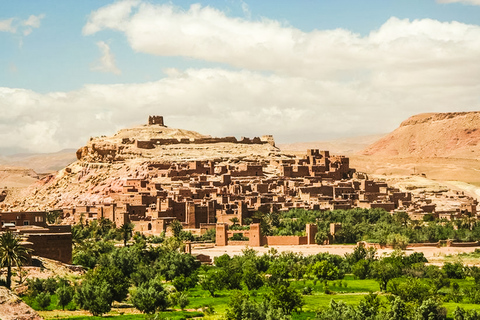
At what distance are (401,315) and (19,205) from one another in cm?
5820

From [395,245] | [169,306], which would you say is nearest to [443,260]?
[395,245]

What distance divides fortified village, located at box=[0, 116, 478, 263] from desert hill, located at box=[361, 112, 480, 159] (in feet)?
235

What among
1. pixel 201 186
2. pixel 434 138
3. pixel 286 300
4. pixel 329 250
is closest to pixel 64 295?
pixel 286 300

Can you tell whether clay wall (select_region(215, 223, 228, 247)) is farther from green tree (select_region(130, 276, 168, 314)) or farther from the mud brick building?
green tree (select_region(130, 276, 168, 314))

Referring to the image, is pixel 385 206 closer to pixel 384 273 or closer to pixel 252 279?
pixel 384 273

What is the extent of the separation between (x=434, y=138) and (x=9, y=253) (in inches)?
5513

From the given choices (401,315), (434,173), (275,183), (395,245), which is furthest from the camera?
(434,173)

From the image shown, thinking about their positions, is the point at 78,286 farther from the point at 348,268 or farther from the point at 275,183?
the point at 275,183

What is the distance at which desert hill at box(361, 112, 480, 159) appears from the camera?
159m

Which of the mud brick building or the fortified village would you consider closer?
the fortified village

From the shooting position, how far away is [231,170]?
256 ft

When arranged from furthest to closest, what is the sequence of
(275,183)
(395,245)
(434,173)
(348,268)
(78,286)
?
(434,173) < (275,183) < (395,245) < (348,268) < (78,286)

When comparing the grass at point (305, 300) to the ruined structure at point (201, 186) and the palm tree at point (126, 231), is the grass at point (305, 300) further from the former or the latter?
the ruined structure at point (201, 186)

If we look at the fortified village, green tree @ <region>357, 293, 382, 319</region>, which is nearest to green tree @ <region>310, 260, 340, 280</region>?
green tree @ <region>357, 293, 382, 319</region>
